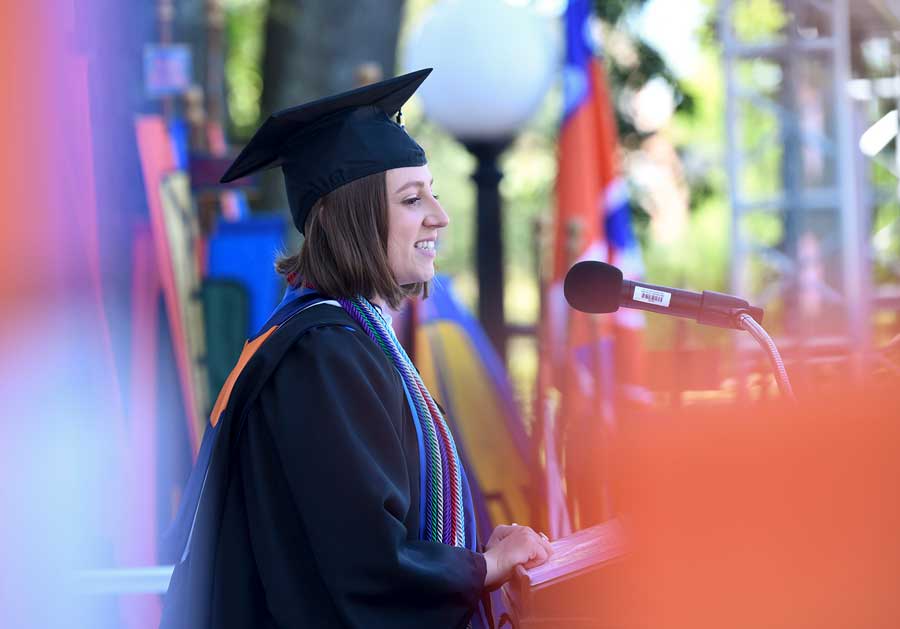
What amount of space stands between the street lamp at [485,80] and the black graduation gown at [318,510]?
2.44m

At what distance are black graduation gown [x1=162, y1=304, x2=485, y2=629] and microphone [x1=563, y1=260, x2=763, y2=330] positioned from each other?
0.39 metres

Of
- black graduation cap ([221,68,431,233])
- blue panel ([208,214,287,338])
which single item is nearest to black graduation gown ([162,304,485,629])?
black graduation cap ([221,68,431,233])

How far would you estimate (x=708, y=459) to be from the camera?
125 centimetres

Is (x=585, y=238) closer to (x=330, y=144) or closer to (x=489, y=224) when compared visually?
(x=489, y=224)

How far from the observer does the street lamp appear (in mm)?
4055

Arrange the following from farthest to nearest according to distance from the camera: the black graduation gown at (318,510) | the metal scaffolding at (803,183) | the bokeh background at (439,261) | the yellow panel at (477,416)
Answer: the metal scaffolding at (803,183) < the yellow panel at (477,416) < the bokeh background at (439,261) < the black graduation gown at (318,510)

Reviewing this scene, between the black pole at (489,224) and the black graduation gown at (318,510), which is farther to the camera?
the black pole at (489,224)

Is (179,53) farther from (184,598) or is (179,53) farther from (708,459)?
(708,459)

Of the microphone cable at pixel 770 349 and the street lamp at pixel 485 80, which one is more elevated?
the street lamp at pixel 485 80

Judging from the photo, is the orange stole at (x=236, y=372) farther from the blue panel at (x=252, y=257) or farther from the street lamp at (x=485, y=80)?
the blue panel at (x=252, y=257)

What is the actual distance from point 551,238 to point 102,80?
241 cm

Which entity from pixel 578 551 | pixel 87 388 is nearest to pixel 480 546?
pixel 578 551

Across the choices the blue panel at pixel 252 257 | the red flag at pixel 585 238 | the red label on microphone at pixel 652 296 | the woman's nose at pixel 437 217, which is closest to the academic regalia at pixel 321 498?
the woman's nose at pixel 437 217

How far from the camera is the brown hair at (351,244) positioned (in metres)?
1.85
